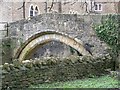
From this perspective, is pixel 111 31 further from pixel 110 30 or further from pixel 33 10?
pixel 33 10

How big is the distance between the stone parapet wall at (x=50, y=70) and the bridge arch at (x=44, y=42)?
245 centimetres

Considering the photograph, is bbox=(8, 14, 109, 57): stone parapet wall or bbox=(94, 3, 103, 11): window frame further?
bbox=(94, 3, 103, 11): window frame

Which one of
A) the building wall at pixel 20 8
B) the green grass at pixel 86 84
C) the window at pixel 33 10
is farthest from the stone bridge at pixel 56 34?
the window at pixel 33 10

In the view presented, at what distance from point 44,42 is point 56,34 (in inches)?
52.0

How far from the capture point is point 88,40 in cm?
1611

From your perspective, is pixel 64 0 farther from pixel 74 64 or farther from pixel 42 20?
pixel 74 64

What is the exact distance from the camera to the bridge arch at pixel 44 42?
16.7 meters

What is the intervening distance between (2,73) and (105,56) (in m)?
5.54

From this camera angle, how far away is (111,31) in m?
15.1

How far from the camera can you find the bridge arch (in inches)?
658

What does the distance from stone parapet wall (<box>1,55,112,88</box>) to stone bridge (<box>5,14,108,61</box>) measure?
5.47ft

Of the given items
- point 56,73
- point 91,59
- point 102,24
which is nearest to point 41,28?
point 102,24

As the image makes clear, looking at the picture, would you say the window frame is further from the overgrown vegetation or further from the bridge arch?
the overgrown vegetation

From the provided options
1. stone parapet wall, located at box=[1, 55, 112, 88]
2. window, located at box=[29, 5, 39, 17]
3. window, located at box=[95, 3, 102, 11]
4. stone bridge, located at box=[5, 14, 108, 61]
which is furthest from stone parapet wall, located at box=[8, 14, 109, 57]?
window, located at box=[95, 3, 102, 11]
